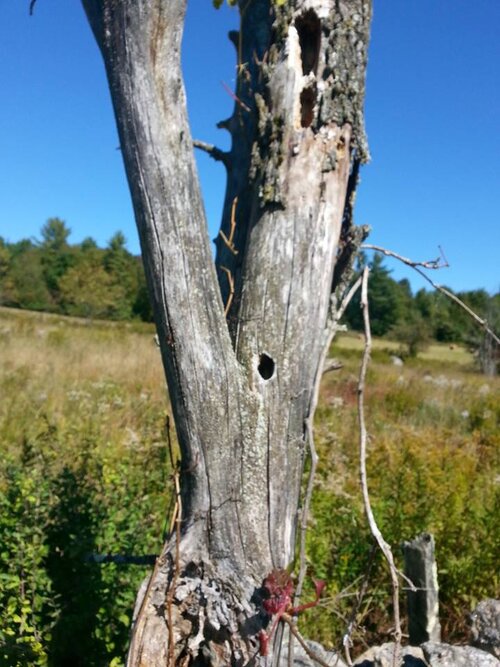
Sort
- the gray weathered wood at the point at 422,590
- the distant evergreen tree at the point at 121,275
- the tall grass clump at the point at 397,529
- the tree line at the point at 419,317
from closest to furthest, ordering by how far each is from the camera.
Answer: the gray weathered wood at the point at 422,590 → the tall grass clump at the point at 397,529 → the tree line at the point at 419,317 → the distant evergreen tree at the point at 121,275

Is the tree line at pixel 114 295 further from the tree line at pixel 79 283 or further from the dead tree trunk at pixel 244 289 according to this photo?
the dead tree trunk at pixel 244 289

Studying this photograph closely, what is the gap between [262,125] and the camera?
2061 millimetres

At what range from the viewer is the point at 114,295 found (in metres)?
41.9

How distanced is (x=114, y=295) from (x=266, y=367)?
135 ft

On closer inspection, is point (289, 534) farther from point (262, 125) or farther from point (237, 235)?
point (262, 125)

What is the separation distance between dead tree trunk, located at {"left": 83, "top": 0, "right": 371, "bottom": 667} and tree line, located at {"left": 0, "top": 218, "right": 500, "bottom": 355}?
70.5 ft

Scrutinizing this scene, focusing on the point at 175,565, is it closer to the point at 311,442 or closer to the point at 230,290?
the point at 311,442

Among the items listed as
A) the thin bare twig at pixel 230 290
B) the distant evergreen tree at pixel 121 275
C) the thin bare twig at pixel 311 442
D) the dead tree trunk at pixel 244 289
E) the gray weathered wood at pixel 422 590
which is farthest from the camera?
the distant evergreen tree at pixel 121 275

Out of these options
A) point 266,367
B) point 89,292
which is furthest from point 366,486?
point 89,292

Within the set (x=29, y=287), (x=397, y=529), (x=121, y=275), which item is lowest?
(x=397, y=529)

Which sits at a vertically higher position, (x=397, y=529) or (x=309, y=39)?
(x=309, y=39)

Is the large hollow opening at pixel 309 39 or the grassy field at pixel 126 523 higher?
the large hollow opening at pixel 309 39

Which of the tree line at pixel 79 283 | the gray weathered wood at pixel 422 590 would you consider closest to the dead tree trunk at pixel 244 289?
the gray weathered wood at pixel 422 590

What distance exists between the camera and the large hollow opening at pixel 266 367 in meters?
2.08
